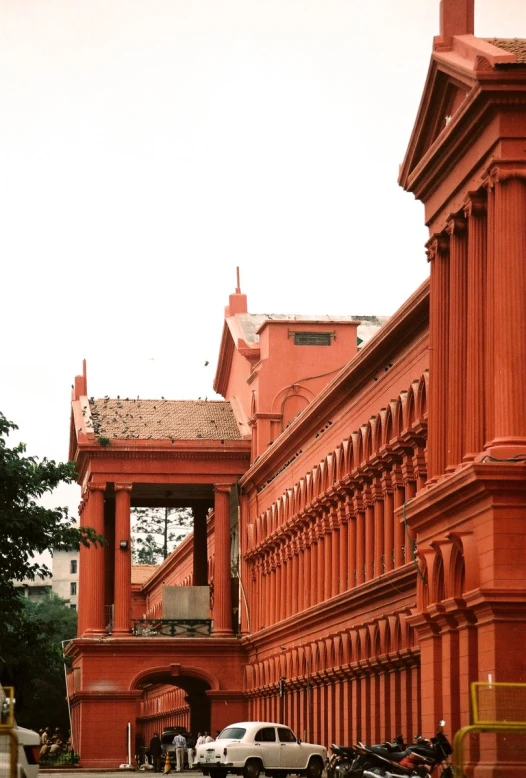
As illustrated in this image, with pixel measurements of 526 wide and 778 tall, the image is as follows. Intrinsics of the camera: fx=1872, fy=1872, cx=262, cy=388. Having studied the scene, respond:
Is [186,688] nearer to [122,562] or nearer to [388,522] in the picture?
[122,562]

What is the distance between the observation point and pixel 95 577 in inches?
3073

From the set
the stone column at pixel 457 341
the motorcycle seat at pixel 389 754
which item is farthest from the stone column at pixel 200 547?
the motorcycle seat at pixel 389 754

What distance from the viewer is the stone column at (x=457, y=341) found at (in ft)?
109

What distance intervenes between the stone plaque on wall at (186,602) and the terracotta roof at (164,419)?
6.39 metres

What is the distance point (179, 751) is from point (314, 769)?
21059 mm

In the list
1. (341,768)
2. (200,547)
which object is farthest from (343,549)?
(200,547)

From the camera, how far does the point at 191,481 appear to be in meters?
79.0

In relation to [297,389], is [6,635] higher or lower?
lower

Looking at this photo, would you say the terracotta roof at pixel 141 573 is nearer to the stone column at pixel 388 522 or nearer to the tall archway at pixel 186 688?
the tall archway at pixel 186 688

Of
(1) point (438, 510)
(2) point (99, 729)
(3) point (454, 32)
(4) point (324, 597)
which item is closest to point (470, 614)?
(1) point (438, 510)

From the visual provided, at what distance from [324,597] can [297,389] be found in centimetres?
1704

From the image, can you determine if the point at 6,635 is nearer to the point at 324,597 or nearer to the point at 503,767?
the point at 324,597

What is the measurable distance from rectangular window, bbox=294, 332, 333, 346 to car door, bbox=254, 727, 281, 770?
27.7 meters

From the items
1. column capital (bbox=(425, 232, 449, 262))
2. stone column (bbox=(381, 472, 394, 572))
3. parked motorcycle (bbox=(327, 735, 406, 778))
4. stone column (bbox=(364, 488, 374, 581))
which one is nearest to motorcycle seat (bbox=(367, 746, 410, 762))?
parked motorcycle (bbox=(327, 735, 406, 778))
